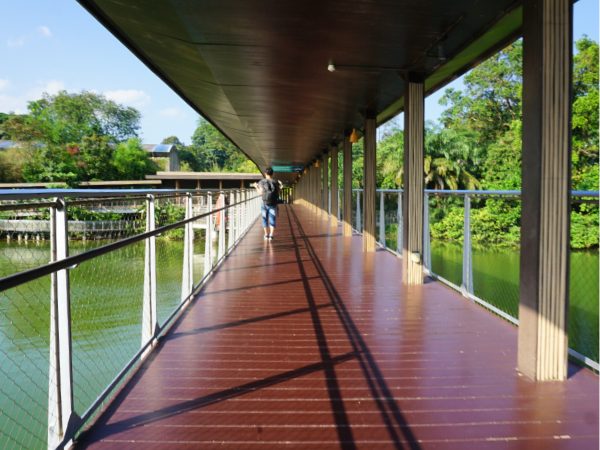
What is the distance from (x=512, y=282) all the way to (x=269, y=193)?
439 inches

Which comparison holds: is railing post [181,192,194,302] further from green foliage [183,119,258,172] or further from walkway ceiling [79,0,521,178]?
green foliage [183,119,258,172]

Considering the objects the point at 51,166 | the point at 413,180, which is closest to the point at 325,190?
the point at 413,180

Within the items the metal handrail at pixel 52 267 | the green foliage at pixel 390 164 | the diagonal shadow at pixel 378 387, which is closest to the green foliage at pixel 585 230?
the green foliage at pixel 390 164

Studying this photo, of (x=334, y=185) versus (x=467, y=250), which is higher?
(x=334, y=185)

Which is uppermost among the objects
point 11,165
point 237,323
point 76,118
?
point 76,118

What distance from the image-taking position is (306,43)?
4.23 metres

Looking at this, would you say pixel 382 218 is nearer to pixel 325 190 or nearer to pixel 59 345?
pixel 59 345

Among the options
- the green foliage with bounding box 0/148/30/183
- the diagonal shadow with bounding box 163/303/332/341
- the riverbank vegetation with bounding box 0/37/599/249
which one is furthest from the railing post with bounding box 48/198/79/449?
the green foliage with bounding box 0/148/30/183

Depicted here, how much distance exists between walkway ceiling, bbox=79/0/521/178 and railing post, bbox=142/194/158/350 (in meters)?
1.47

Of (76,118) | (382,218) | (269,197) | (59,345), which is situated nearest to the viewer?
(59,345)

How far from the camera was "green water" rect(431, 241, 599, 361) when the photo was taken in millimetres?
11062

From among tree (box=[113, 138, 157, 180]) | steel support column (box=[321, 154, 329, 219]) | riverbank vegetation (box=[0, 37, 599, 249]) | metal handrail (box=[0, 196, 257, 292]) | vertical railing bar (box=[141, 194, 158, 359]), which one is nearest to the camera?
metal handrail (box=[0, 196, 257, 292])

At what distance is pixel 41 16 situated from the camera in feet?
247

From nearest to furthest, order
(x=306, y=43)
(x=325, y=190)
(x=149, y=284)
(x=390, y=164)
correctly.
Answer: (x=149, y=284) → (x=306, y=43) → (x=325, y=190) → (x=390, y=164)
